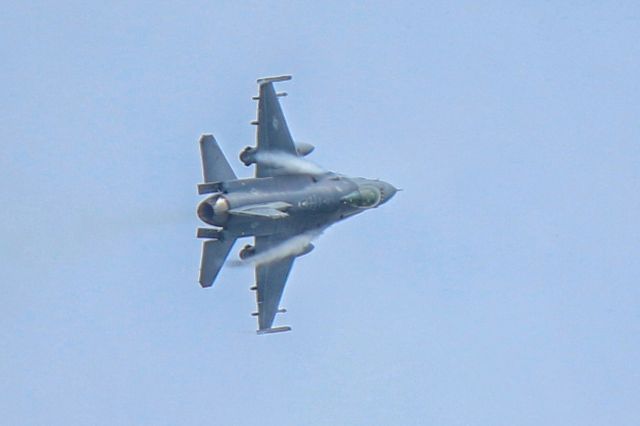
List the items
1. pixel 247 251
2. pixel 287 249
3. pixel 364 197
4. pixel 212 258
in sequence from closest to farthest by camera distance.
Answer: pixel 212 258, pixel 247 251, pixel 364 197, pixel 287 249

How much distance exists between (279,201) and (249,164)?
2.40 metres

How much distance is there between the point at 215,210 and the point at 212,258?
2.51 metres

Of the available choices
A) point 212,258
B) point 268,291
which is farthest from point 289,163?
point 268,291

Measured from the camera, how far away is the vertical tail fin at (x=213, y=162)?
62.4 m

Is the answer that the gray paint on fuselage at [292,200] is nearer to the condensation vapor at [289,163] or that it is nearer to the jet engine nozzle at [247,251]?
the condensation vapor at [289,163]

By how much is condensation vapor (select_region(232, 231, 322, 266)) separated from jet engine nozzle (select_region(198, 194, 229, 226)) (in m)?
3.84

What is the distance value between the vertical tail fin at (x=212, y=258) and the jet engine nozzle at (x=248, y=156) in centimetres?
302

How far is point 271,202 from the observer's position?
6266cm

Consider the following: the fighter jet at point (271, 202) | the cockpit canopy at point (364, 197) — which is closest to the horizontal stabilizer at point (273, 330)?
the fighter jet at point (271, 202)

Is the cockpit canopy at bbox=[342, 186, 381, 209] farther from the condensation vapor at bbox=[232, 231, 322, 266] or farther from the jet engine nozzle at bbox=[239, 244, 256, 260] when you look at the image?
the jet engine nozzle at bbox=[239, 244, 256, 260]

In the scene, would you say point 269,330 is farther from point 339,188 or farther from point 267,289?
point 339,188

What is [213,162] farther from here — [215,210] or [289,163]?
[289,163]

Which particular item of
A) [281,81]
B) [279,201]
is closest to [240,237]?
[279,201]

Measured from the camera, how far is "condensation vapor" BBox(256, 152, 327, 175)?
64750mm
